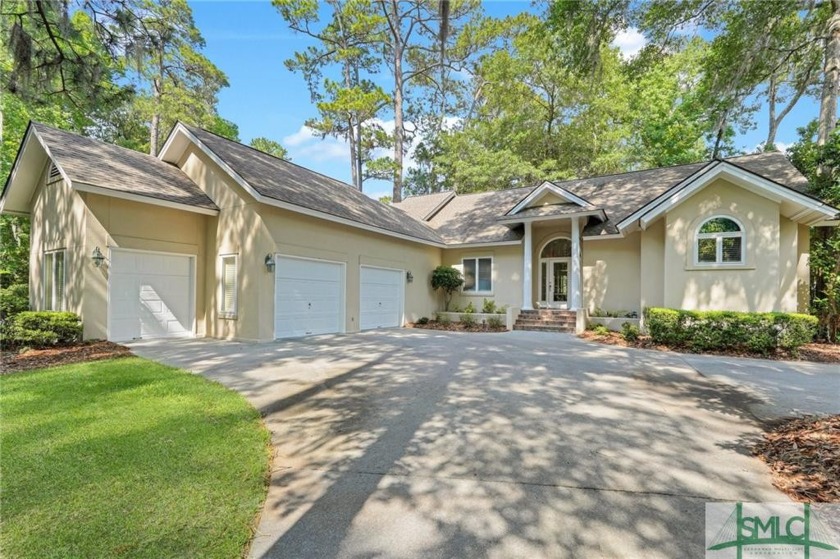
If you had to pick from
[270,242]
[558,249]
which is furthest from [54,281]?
[558,249]

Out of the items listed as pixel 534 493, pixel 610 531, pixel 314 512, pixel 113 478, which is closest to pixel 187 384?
pixel 113 478

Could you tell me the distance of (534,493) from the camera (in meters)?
3.21

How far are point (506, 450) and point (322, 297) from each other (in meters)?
9.38

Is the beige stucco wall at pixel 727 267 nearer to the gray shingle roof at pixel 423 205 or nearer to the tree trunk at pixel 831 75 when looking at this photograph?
the tree trunk at pixel 831 75

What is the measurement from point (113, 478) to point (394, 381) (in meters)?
3.96

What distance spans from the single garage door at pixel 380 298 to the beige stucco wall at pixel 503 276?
2.62 metres

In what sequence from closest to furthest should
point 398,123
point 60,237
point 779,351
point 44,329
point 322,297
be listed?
point 44,329, point 779,351, point 60,237, point 322,297, point 398,123

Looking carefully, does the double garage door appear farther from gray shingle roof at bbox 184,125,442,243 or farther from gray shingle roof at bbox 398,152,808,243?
gray shingle roof at bbox 398,152,808,243

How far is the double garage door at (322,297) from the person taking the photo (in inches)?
443

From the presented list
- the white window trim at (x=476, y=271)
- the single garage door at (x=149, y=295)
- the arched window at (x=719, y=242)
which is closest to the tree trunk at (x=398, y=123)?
the white window trim at (x=476, y=271)

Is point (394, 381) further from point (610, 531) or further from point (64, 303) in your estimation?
point (64, 303)

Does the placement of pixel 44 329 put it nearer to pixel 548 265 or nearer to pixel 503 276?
pixel 503 276

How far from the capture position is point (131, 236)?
10.4 meters

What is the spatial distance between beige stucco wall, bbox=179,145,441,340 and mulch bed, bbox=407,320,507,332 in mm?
3108
